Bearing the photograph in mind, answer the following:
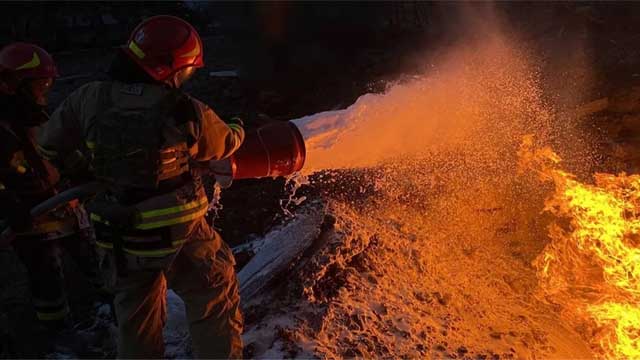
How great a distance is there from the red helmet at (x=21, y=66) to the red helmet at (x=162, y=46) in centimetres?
172

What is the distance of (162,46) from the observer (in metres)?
2.41

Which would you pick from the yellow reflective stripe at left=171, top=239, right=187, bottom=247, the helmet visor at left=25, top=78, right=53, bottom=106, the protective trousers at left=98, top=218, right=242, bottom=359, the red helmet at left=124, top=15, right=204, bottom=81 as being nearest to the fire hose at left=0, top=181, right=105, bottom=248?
the protective trousers at left=98, top=218, right=242, bottom=359

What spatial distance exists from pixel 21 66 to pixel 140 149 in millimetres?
2021

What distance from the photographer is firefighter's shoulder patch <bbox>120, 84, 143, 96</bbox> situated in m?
2.37

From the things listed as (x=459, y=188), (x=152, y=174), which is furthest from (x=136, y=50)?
(x=459, y=188)

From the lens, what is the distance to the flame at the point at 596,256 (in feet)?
12.8

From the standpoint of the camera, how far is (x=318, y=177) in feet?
16.9

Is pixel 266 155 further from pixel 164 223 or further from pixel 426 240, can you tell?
pixel 426 240

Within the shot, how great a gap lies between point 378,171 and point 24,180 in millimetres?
2852

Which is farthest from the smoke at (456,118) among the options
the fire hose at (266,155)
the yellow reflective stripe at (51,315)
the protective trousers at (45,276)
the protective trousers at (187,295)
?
→ the yellow reflective stripe at (51,315)

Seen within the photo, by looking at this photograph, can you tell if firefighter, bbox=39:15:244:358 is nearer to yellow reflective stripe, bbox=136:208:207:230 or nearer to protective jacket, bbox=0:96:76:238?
yellow reflective stripe, bbox=136:208:207:230

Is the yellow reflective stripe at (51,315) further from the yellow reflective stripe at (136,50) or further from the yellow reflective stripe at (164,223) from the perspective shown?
the yellow reflective stripe at (136,50)

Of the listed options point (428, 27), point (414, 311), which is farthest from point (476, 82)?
point (428, 27)

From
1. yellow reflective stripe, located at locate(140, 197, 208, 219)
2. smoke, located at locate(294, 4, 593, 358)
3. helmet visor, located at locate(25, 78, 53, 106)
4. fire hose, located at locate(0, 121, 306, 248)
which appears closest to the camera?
yellow reflective stripe, located at locate(140, 197, 208, 219)
